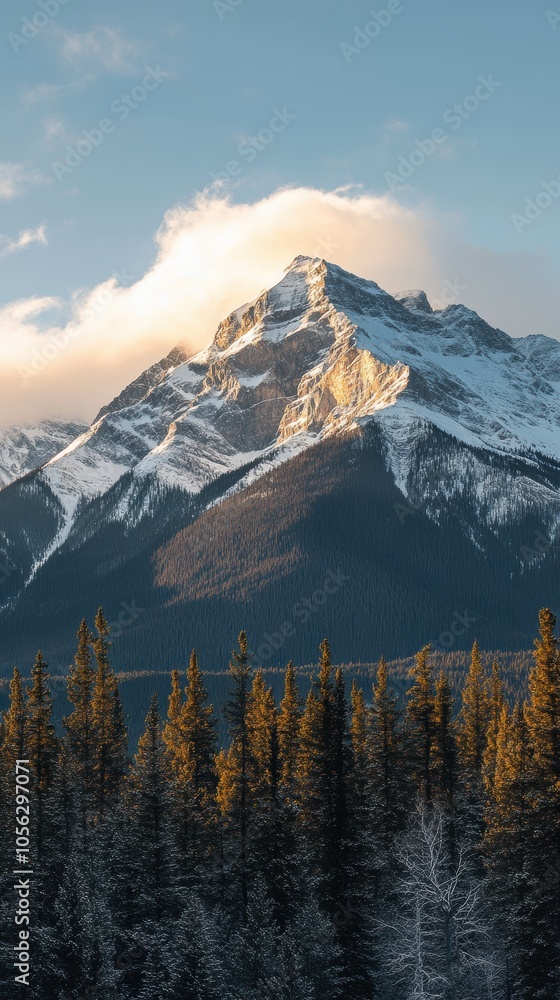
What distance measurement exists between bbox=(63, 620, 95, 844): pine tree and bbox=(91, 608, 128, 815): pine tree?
426mm

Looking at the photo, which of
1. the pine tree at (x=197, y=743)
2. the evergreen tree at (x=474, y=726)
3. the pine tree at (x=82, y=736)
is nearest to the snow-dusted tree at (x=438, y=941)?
the pine tree at (x=197, y=743)

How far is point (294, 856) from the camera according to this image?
6125 centimetres

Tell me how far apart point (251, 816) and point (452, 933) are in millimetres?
13374

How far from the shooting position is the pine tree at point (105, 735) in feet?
268

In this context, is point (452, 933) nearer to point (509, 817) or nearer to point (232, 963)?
point (509, 817)

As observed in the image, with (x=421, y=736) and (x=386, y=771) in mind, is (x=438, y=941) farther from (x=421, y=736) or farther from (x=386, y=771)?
(x=421, y=736)

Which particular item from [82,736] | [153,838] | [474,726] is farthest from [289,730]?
[474,726]

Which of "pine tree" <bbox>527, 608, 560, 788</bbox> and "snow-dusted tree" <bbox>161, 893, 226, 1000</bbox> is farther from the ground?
"pine tree" <bbox>527, 608, 560, 788</bbox>

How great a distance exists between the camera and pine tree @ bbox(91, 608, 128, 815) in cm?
8181

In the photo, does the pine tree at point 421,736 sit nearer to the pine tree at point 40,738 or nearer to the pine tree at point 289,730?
the pine tree at point 289,730

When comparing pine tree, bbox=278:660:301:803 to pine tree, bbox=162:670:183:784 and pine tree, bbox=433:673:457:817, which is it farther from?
pine tree, bbox=433:673:457:817

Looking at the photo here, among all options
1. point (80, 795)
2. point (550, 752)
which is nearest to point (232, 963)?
point (550, 752)

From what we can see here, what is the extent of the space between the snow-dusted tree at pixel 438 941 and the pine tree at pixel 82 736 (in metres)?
22.8

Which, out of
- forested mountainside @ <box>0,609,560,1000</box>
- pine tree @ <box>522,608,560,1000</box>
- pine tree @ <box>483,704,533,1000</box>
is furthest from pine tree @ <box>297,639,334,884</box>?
pine tree @ <box>522,608,560,1000</box>
